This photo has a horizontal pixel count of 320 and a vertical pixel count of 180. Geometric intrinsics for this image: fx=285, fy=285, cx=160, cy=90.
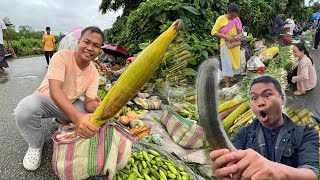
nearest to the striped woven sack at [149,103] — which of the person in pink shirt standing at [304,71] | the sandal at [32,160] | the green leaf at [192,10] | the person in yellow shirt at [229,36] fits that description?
the person in yellow shirt at [229,36]

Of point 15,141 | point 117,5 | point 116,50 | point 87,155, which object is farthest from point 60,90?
point 117,5

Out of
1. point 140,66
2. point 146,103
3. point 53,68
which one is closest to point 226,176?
point 140,66

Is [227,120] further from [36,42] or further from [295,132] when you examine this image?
[36,42]

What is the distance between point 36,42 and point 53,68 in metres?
30.0

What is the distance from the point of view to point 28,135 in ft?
9.10

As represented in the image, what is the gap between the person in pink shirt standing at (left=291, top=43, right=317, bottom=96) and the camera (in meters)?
6.23

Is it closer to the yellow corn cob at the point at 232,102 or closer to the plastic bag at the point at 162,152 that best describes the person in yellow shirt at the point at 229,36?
the yellow corn cob at the point at 232,102

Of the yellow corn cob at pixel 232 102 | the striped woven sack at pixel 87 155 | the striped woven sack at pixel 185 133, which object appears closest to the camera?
the striped woven sack at pixel 87 155

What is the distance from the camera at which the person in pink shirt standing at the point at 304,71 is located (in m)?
6.23

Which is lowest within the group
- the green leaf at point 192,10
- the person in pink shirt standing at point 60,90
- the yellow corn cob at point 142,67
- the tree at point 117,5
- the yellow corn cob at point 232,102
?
the yellow corn cob at point 232,102

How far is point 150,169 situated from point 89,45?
4.47 ft

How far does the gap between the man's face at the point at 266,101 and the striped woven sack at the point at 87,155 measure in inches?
54.5

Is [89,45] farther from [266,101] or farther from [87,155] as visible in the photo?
[266,101]

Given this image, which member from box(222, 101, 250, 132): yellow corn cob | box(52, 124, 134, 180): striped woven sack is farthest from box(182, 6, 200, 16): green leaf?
box(52, 124, 134, 180): striped woven sack
